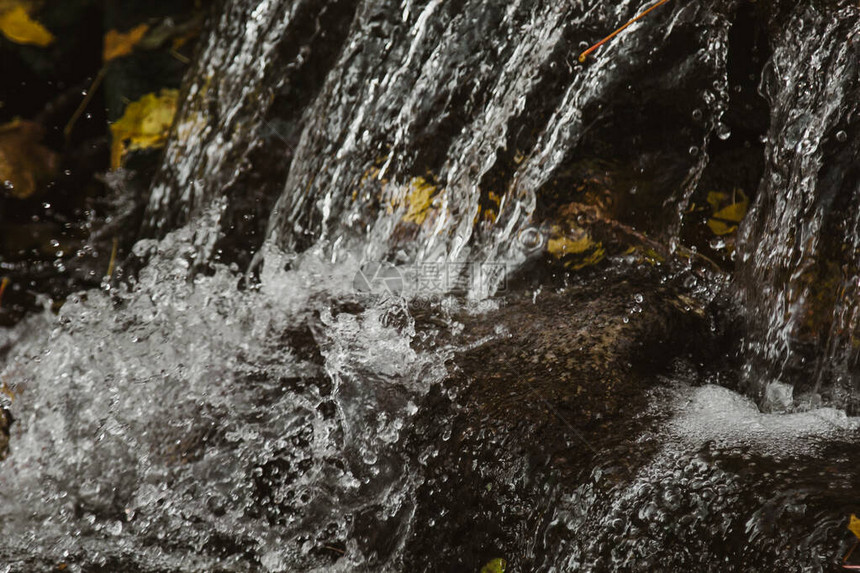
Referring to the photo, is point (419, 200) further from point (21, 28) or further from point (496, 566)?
point (21, 28)

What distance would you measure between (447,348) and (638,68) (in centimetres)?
92

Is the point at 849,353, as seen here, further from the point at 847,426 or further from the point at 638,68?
the point at 638,68

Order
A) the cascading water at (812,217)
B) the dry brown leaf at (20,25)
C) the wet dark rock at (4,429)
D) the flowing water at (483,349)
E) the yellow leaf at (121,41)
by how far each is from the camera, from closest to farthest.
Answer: the flowing water at (483,349), the cascading water at (812,217), the wet dark rock at (4,429), the dry brown leaf at (20,25), the yellow leaf at (121,41)

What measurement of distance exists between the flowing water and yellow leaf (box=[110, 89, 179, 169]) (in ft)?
3.70

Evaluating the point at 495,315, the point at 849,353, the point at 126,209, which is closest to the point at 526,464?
the point at 495,315

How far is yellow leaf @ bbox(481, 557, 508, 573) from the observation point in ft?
4.52

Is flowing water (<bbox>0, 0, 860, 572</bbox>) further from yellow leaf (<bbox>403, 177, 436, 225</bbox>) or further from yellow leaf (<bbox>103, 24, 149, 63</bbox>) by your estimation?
yellow leaf (<bbox>103, 24, 149, 63</bbox>)

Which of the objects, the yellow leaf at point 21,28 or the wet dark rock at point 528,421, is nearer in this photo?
the wet dark rock at point 528,421

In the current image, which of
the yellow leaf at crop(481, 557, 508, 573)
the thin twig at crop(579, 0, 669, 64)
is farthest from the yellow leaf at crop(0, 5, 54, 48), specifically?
the yellow leaf at crop(481, 557, 508, 573)

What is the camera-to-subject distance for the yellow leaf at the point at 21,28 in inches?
128

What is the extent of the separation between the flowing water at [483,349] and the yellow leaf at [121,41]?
4.29ft

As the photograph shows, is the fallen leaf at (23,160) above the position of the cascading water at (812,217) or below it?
below

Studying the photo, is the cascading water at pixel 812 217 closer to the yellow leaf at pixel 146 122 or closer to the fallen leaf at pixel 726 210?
the fallen leaf at pixel 726 210

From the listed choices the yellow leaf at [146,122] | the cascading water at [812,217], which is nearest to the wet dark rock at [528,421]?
the cascading water at [812,217]
